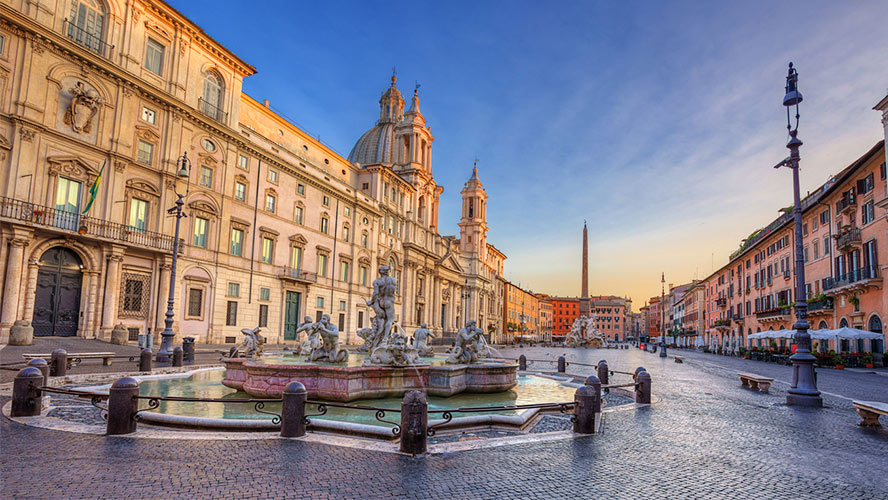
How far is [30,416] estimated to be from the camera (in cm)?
785

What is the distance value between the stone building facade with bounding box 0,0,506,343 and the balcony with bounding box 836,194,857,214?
36307 mm

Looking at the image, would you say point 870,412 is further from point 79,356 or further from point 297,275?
point 297,275

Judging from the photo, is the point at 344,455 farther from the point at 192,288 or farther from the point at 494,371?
the point at 192,288

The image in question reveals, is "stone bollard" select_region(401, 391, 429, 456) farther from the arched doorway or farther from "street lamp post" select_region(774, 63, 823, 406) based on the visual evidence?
the arched doorway

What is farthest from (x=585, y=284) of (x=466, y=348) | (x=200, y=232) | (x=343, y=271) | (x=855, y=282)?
(x=466, y=348)

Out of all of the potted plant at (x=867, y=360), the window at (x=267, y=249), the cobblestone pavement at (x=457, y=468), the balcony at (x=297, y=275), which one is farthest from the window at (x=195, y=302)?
the potted plant at (x=867, y=360)

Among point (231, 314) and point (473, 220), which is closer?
point (231, 314)

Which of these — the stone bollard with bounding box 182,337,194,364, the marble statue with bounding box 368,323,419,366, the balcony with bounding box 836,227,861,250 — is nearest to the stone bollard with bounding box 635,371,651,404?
the marble statue with bounding box 368,323,419,366

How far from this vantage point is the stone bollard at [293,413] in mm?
7000

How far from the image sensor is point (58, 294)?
23422mm

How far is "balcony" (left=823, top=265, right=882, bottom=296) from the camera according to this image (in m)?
28.8

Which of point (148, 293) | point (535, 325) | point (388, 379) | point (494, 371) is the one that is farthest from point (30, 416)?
point (535, 325)

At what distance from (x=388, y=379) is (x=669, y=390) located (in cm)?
886

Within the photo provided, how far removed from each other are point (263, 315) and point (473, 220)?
5755 cm
